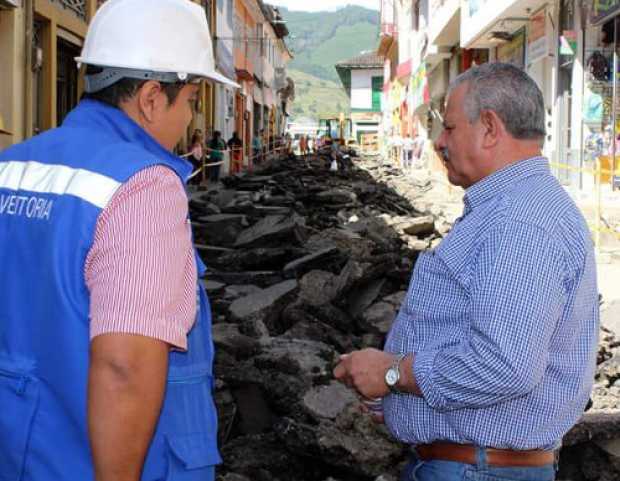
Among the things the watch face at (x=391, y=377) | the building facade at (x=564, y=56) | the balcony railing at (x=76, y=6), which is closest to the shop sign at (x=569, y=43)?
the building facade at (x=564, y=56)

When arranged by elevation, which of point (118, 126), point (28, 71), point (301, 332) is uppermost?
point (28, 71)

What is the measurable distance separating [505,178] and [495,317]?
43 centimetres

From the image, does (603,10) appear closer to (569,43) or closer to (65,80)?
(569,43)

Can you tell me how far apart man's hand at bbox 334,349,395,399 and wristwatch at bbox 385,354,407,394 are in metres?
0.01

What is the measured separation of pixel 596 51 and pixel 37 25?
1063 cm

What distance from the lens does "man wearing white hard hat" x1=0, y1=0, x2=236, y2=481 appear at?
1907 millimetres

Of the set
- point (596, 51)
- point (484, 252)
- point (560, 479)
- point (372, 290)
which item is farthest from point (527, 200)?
point (596, 51)

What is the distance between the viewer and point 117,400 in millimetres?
1894

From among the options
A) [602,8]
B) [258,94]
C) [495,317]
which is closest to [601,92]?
[602,8]

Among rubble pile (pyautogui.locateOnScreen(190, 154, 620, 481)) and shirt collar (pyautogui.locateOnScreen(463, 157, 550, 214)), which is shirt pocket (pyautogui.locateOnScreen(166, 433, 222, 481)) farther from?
rubble pile (pyautogui.locateOnScreen(190, 154, 620, 481))

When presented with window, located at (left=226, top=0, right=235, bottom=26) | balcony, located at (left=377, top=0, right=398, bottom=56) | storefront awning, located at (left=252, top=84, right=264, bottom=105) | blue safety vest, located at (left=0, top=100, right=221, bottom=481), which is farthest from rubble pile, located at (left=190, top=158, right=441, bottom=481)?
balcony, located at (left=377, top=0, right=398, bottom=56)

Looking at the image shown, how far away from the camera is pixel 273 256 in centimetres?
959

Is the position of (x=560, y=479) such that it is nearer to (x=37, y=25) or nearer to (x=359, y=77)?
(x=37, y=25)

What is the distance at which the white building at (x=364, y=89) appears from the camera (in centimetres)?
8462
